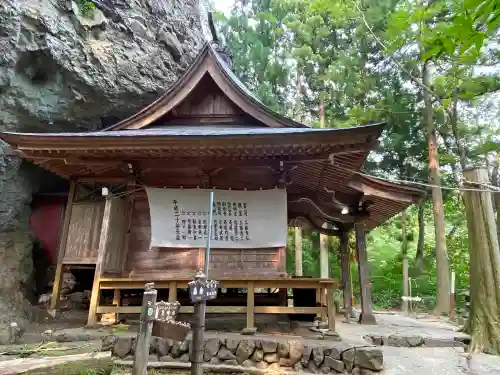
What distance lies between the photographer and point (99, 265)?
7.22 m

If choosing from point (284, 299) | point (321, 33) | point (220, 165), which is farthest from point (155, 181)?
point (321, 33)

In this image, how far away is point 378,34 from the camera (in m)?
17.7

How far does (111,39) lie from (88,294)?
8.98 metres

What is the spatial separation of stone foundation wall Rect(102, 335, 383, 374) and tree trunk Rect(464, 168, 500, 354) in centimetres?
308

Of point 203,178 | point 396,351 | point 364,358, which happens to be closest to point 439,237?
point 396,351

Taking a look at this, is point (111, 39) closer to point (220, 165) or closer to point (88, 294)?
point (220, 165)

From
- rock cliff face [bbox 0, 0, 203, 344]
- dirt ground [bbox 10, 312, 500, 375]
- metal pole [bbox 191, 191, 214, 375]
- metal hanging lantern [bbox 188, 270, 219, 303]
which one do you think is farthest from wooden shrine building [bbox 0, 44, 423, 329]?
rock cliff face [bbox 0, 0, 203, 344]

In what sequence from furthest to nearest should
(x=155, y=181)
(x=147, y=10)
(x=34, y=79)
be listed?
(x=147, y=10), (x=34, y=79), (x=155, y=181)

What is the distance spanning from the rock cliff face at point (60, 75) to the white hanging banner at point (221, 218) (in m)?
3.98

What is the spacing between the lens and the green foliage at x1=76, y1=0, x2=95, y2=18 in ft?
39.5

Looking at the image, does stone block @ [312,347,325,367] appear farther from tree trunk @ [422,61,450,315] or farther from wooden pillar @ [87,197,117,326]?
tree trunk @ [422,61,450,315]

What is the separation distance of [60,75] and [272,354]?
1052 centimetres

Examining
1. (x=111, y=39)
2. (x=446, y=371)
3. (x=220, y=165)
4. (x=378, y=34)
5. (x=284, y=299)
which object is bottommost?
(x=446, y=371)

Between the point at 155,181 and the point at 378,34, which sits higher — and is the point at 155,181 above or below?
below
